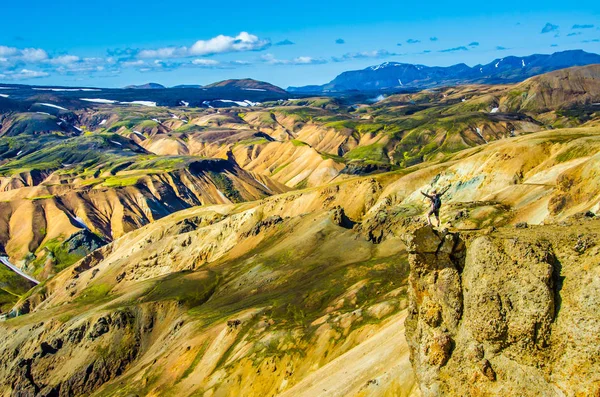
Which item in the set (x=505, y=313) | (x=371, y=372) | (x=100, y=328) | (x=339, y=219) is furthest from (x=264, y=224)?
(x=505, y=313)

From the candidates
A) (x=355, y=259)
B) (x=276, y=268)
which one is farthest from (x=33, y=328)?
(x=355, y=259)

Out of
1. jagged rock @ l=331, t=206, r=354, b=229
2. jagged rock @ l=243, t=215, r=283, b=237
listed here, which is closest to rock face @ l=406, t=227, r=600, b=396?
jagged rock @ l=331, t=206, r=354, b=229

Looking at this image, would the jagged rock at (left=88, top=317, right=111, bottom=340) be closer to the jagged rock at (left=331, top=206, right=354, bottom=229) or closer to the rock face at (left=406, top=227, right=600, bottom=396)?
the jagged rock at (left=331, top=206, right=354, bottom=229)

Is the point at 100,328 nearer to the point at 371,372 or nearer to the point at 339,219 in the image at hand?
the point at 339,219

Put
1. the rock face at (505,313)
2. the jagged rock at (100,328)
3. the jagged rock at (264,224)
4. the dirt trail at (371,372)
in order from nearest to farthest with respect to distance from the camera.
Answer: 1. the rock face at (505,313)
2. the dirt trail at (371,372)
3. the jagged rock at (100,328)
4. the jagged rock at (264,224)

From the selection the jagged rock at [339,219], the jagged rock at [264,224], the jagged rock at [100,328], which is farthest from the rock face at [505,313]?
the jagged rock at [264,224]

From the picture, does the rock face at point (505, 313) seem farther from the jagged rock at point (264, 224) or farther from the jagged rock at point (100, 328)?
the jagged rock at point (264, 224)

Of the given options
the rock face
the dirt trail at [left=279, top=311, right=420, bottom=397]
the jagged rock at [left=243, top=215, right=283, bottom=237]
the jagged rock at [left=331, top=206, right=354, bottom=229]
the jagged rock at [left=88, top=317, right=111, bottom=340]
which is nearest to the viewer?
the rock face
